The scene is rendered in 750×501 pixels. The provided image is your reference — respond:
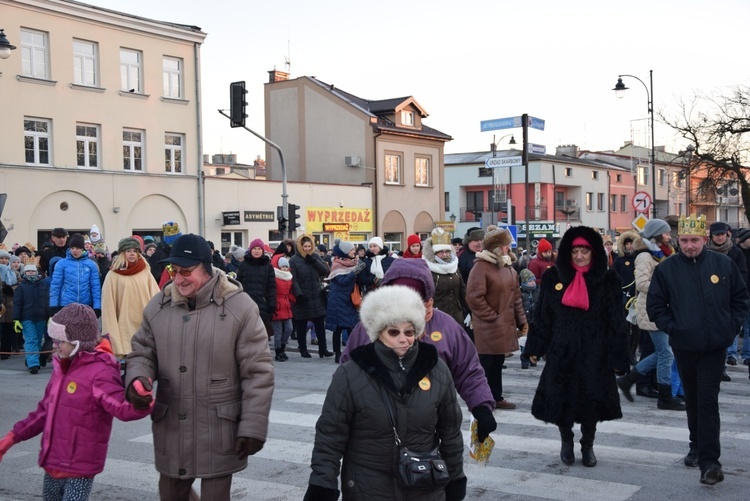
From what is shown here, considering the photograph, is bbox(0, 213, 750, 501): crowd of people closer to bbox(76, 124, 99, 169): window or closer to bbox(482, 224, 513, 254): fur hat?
bbox(482, 224, 513, 254): fur hat

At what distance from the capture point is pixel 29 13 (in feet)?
98.3

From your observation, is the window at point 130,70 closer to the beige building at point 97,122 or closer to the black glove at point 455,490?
the beige building at point 97,122

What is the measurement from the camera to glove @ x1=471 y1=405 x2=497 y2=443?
448cm

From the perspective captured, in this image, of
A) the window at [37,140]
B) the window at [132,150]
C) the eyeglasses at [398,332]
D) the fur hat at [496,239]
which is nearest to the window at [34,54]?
the window at [37,140]

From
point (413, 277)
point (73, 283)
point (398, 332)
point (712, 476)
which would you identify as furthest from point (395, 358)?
point (73, 283)

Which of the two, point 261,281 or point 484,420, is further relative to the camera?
point 261,281

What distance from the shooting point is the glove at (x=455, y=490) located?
4152 millimetres

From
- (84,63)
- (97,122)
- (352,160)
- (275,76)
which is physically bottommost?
(352,160)

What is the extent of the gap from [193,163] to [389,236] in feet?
45.0

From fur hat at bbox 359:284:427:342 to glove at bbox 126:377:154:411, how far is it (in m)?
1.12

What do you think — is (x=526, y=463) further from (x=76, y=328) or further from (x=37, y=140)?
(x=37, y=140)

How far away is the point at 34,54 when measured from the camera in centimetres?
3055

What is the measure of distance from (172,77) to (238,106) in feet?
48.1

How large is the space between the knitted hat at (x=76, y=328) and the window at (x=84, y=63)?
29209 mm
